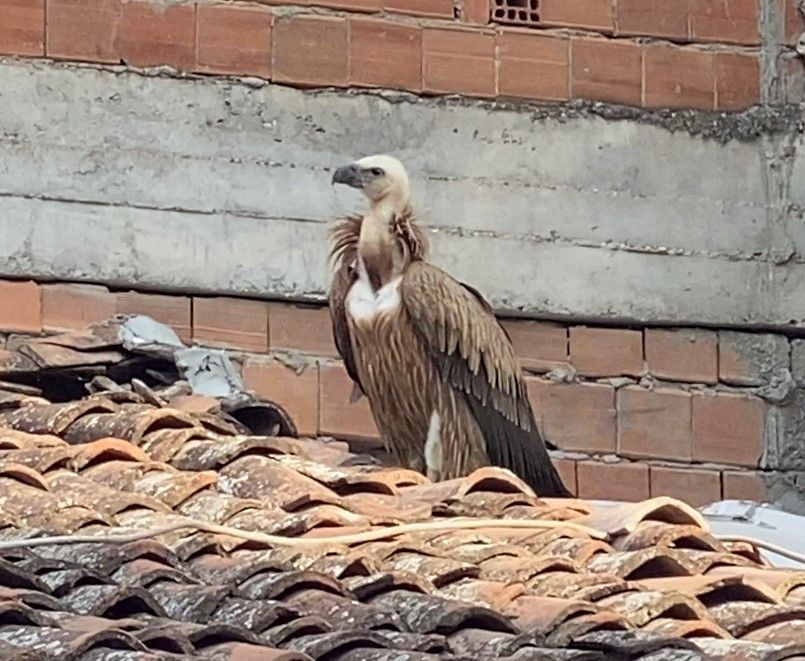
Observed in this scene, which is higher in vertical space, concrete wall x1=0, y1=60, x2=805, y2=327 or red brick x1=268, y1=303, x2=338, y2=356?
concrete wall x1=0, y1=60, x2=805, y2=327

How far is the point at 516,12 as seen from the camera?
9711 millimetres

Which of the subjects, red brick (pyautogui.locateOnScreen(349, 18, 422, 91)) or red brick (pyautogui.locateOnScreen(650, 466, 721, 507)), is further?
red brick (pyautogui.locateOnScreen(650, 466, 721, 507))

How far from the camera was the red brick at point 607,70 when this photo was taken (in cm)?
975

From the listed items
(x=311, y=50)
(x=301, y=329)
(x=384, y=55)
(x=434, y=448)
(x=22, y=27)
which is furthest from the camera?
(x=384, y=55)

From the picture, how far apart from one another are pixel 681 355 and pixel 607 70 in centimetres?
111

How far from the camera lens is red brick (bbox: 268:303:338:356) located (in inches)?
359

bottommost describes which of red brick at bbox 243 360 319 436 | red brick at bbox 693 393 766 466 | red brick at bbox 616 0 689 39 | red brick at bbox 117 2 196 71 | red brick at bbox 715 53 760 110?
red brick at bbox 693 393 766 466

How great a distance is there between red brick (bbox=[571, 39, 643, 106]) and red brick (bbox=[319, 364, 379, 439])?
1.45m

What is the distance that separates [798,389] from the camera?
983cm

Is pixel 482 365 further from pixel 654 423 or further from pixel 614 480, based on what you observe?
pixel 654 423

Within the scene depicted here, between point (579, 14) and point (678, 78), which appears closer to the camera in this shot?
point (579, 14)

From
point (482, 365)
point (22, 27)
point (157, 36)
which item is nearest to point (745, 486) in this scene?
point (482, 365)

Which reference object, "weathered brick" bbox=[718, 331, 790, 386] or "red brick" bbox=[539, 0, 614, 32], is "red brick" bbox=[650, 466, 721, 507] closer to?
"weathered brick" bbox=[718, 331, 790, 386]

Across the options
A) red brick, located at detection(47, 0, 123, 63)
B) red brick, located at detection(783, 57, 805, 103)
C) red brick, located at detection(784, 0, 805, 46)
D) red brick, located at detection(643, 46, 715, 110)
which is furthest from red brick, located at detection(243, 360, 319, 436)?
red brick, located at detection(784, 0, 805, 46)
